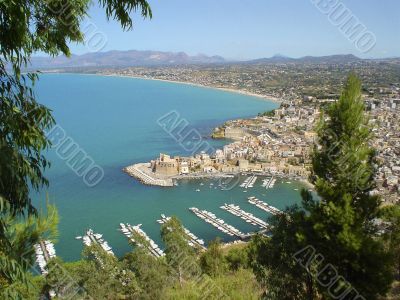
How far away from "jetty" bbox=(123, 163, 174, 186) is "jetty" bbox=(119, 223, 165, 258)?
4530 mm

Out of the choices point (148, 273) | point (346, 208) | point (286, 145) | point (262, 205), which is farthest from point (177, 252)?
point (286, 145)

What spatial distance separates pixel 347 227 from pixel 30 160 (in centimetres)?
203

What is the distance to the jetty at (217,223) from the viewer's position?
36.4 feet

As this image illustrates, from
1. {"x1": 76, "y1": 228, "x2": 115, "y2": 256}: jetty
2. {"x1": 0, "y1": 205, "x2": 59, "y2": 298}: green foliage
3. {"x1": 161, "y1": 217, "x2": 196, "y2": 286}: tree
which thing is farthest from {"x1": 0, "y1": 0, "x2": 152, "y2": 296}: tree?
{"x1": 76, "y1": 228, "x2": 115, "y2": 256}: jetty

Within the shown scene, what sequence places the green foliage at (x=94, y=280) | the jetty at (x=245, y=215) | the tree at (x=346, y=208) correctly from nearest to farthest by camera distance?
the tree at (x=346, y=208)
the green foliage at (x=94, y=280)
the jetty at (x=245, y=215)

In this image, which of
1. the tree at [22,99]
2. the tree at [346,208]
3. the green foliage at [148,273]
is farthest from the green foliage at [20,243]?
the green foliage at [148,273]

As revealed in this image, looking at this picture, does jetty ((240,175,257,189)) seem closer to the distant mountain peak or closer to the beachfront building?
the beachfront building

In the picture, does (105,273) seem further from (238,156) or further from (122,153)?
(122,153)

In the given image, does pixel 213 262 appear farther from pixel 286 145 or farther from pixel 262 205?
pixel 286 145

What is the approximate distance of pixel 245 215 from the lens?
1258cm

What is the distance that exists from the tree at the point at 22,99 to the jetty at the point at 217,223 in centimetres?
1012

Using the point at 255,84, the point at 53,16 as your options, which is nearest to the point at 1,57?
the point at 53,16

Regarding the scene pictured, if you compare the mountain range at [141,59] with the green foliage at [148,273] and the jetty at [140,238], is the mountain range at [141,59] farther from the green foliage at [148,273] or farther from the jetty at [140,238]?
the green foliage at [148,273]

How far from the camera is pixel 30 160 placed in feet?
3.51
